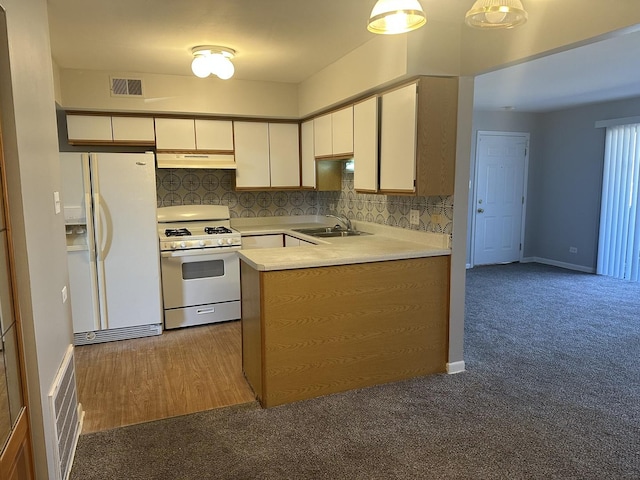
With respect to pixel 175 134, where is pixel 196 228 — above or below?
below

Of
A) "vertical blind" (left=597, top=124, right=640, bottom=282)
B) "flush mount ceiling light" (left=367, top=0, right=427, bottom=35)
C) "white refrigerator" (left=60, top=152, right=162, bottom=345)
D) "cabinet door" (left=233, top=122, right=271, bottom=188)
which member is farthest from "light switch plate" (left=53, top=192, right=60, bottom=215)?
"vertical blind" (left=597, top=124, right=640, bottom=282)

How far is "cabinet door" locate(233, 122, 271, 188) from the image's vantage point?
15.3 feet

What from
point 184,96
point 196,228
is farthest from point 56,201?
point 196,228

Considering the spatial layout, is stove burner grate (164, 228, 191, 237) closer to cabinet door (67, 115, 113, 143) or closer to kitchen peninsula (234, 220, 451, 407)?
cabinet door (67, 115, 113, 143)

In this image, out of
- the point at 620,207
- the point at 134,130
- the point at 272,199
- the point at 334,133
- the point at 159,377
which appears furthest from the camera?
the point at 620,207

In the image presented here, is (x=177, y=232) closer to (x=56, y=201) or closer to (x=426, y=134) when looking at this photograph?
(x=56, y=201)

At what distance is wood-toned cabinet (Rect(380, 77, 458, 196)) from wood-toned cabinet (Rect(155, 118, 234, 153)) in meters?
2.13

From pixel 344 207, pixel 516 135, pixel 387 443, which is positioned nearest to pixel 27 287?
pixel 387 443

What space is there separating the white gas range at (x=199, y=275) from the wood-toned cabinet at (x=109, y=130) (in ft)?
3.08

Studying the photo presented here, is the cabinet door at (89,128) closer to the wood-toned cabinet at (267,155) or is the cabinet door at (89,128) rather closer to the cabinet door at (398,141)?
the wood-toned cabinet at (267,155)

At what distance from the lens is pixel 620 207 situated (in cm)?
606

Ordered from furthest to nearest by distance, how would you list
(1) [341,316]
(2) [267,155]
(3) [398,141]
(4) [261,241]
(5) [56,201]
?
(2) [267,155] < (4) [261,241] < (3) [398,141] < (1) [341,316] < (5) [56,201]

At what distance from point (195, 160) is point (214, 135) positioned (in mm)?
341

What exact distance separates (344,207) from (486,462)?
3030mm
